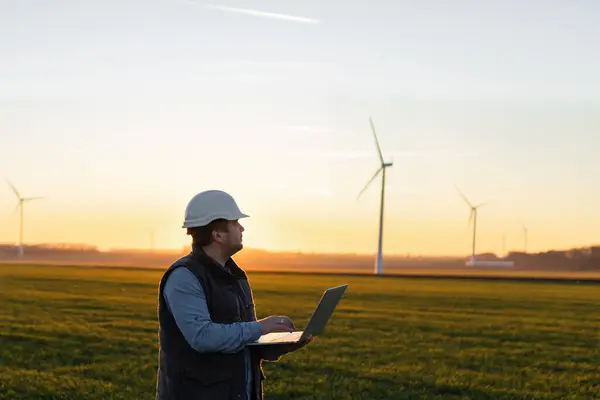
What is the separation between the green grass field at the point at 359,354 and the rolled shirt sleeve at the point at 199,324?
767cm

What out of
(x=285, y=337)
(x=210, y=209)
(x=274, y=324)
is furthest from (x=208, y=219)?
(x=285, y=337)

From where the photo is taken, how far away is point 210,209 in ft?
14.3

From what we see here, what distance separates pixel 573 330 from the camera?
2345cm

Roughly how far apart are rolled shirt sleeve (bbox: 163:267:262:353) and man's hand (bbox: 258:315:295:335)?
0.12 feet

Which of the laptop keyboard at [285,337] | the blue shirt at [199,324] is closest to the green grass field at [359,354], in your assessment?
the laptop keyboard at [285,337]

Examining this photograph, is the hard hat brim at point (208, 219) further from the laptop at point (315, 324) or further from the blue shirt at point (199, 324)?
the laptop at point (315, 324)

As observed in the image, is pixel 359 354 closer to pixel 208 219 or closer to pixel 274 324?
pixel 274 324

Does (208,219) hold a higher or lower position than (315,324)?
higher

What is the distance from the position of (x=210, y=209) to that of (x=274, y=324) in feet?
2.27

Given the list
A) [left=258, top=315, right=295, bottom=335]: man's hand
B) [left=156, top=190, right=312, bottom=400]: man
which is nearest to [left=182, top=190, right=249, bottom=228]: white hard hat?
[left=156, top=190, right=312, bottom=400]: man

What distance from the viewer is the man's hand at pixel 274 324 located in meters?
4.25

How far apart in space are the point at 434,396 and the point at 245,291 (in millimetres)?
8090

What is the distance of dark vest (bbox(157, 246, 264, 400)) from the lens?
4.30 metres

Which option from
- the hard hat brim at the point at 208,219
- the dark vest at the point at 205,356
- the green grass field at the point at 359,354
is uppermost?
the hard hat brim at the point at 208,219
